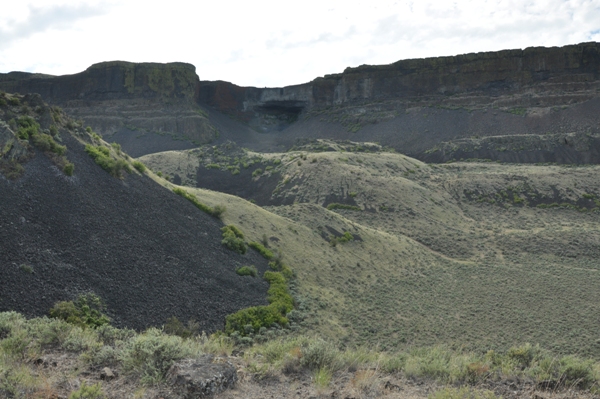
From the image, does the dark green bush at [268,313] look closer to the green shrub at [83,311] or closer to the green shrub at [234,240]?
the green shrub at [234,240]

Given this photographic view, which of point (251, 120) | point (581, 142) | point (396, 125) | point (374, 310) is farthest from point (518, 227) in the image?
point (251, 120)

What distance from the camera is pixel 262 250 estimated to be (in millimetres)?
23469

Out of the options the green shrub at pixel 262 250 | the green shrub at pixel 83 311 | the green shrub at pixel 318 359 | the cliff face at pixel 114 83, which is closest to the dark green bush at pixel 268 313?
the green shrub at pixel 262 250

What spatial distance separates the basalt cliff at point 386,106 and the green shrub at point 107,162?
1926 inches

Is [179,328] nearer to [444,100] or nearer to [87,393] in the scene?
[87,393]

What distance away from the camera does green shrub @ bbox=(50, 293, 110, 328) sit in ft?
43.4

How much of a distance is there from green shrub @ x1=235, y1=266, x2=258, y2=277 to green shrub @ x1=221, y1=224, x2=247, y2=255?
1.51m

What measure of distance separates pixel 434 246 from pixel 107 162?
21.6m

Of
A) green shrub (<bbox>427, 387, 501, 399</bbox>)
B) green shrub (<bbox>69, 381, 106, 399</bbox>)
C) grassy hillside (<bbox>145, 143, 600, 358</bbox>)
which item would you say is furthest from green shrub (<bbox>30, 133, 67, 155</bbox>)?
green shrub (<bbox>427, 387, 501, 399</bbox>)

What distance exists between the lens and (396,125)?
8038cm

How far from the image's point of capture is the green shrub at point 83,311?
43.4 ft

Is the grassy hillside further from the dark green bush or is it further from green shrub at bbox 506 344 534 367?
green shrub at bbox 506 344 534 367

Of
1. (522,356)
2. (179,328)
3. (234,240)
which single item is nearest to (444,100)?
(234,240)

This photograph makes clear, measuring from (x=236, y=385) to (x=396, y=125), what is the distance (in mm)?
75337
